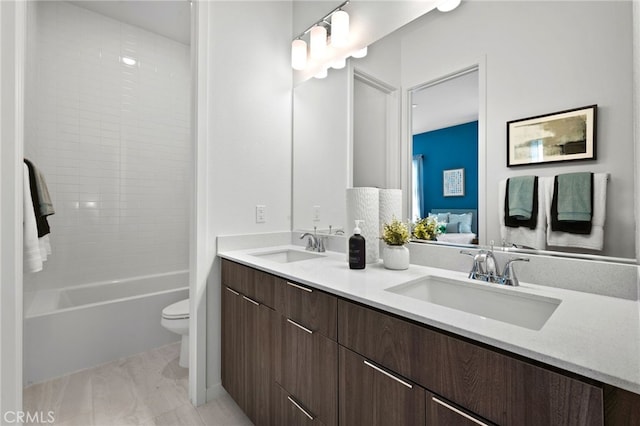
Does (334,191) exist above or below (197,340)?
above

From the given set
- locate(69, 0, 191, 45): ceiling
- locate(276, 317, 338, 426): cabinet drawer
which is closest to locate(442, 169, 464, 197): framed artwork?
locate(276, 317, 338, 426): cabinet drawer

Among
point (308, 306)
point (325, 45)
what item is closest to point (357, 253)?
point (308, 306)

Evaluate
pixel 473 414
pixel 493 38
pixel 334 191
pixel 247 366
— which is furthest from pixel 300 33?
pixel 473 414

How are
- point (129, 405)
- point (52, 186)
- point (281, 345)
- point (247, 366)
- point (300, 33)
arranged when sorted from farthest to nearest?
1. point (52, 186)
2. point (300, 33)
3. point (129, 405)
4. point (247, 366)
5. point (281, 345)

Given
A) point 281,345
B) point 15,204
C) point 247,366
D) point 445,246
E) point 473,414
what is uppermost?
point 15,204

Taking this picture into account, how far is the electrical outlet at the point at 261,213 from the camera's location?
1.99 metres

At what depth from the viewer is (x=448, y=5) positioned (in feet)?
4.29

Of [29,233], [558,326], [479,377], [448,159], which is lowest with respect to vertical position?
[479,377]

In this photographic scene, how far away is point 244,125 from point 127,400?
5.93ft

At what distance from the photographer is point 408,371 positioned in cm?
79

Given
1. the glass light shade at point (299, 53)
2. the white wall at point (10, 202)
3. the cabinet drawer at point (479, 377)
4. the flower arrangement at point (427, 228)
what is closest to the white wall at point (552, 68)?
the flower arrangement at point (427, 228)

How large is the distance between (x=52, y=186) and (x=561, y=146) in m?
3.43

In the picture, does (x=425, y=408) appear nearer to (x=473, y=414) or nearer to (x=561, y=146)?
(x=473, y=414)
